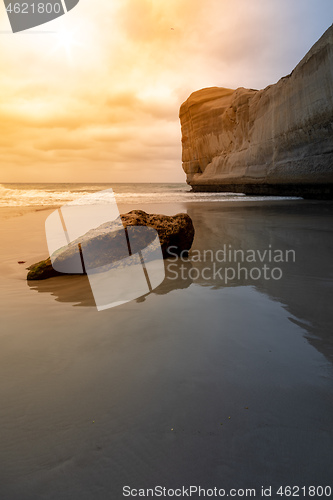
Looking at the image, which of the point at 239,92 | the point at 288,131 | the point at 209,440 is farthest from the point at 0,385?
the point at 239,92

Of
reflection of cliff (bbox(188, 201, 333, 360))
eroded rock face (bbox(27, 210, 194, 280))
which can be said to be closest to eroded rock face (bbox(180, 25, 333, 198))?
reflection of cliff (bbox(188, 201, 333, 360))

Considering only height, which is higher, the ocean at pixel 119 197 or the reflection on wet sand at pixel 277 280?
the ocean at pixel 119 197

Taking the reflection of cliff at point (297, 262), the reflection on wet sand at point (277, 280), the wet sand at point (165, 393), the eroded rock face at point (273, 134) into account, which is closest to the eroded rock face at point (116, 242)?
the reflection on wet sand at point (277, 280)

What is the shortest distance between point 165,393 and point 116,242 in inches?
109

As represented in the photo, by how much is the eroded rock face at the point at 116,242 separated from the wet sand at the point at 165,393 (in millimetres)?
811

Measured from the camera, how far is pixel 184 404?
4.44 feet

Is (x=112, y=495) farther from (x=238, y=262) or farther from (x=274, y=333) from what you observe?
(x=238, y=262)

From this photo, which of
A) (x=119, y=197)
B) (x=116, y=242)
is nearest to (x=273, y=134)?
(x=119, y=197)

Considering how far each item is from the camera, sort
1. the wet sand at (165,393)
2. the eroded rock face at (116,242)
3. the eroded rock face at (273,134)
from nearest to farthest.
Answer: the wet sand at (165,393), the eroded rock face at (116,242), the eroded rock face at (273,134)

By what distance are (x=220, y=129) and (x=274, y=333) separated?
27218mm

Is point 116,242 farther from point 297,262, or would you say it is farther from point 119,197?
point 119,197

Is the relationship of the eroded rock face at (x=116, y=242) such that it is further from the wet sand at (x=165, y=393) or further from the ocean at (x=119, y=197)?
the ocean at (x=119, y=197)

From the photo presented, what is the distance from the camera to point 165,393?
1432 millimetres

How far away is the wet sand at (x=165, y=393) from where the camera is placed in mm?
1050
